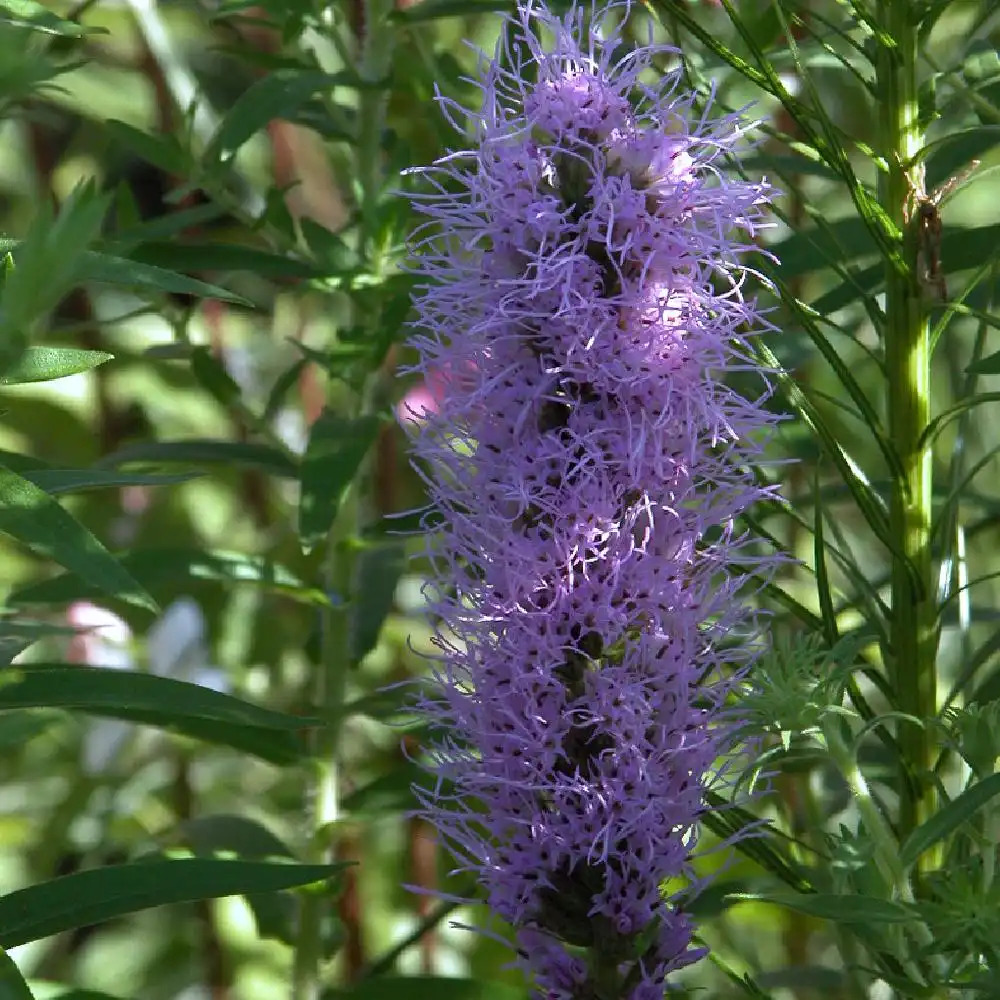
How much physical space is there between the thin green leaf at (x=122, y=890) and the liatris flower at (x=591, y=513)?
0.11m

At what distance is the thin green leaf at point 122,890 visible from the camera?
0.78m

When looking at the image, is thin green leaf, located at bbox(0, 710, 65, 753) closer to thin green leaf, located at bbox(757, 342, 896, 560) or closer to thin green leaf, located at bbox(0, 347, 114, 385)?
thin green leaf, located at bbox(0, 347, 114, 385)

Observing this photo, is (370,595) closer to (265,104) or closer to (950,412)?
(265,104)

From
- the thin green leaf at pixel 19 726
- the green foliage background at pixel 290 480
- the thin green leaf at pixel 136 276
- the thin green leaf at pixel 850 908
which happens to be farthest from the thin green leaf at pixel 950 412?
the thin green leaf at pixel 19 726

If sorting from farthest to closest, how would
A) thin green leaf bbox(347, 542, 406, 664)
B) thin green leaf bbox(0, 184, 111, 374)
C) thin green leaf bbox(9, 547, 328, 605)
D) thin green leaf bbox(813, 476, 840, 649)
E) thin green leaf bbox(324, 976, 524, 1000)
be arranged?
1. thin green leaf bbox(347, 542, 406, 664)
2. thin green leaf bbox(9, 547, 328, 605)
3. thin green leaf bbox(324, 976, 524, 1000)
4. thin green leaf bbox(813, 476, 840, 649)
5. thin green leaf bbox(0, 184, 111, 374)

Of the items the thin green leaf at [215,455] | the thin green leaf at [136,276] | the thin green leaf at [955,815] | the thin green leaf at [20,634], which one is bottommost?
the thin green leaf at [955,815]

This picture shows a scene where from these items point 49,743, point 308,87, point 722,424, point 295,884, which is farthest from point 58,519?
point 49,743

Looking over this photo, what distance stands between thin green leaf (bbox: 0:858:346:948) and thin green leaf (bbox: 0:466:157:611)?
0.15 m

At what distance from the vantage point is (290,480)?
1530mm

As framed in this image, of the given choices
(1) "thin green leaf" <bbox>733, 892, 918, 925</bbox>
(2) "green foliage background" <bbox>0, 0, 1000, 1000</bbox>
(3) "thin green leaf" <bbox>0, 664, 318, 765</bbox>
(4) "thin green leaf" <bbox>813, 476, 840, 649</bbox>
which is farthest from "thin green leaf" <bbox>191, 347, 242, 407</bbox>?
(1) "thin green leaf" <bbox>733, 892, 918, 925</bbox>

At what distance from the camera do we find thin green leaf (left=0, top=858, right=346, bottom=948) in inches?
30.9

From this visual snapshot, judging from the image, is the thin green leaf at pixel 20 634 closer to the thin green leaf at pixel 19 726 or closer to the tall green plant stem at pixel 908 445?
the thin green leaf at pixel 19 726

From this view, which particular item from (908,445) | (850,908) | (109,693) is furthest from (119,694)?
(908,445)

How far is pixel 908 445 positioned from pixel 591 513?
0.25 meters
